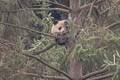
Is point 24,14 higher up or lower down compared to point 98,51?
higher up

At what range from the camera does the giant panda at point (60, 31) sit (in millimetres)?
6438

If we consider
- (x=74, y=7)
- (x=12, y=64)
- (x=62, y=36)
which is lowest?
(x=12, y=64)

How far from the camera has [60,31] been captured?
6777mm

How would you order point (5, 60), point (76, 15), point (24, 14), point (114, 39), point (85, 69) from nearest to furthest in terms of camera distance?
point (114, 39) → point (5, 60) → point (76, 15) → point (85, 69) → point (24, 14)

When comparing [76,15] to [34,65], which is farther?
[34,65]

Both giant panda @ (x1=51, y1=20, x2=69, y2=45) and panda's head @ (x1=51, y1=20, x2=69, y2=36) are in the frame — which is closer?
giant panda @ (x1=51, y1=20, x2=69, y2=45)

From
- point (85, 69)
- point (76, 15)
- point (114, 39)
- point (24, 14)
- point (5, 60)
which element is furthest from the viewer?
point (24, 14)

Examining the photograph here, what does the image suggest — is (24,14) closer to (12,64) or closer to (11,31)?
(11,31)

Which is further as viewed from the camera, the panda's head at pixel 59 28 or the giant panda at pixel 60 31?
the panda's head at pixel 59 28

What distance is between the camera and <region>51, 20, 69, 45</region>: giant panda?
21.1ft

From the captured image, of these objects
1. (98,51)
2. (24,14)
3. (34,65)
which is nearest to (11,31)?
(24,14)

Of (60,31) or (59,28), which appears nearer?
(60,31)

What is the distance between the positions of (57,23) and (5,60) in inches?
52.2

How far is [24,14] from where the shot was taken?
318 inches
